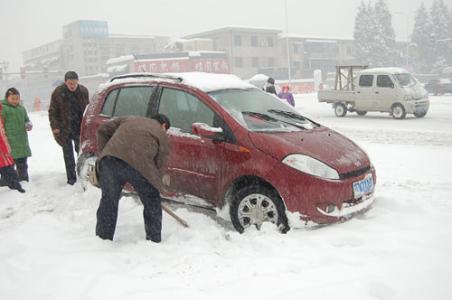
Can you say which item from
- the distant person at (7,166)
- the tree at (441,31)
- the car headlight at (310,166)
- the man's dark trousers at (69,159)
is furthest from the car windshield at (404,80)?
the tree at (441,31)

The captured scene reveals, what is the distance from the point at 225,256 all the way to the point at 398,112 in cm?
1456

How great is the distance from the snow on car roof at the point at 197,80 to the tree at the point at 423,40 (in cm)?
6313

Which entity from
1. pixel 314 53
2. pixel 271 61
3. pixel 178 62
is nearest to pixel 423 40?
pixel 314 53

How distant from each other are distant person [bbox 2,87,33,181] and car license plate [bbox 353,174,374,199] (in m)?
5.40

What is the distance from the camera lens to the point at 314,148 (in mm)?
4598

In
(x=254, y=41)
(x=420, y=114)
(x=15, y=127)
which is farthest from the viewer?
(x=254, y=41)

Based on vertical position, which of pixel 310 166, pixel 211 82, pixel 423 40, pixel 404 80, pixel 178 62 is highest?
pixel 423 40

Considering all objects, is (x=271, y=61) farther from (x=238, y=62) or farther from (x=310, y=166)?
(x=310, y=166)

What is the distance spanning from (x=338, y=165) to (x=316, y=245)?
903mm

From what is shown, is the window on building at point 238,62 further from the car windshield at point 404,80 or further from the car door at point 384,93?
the car windshield at point 404,80

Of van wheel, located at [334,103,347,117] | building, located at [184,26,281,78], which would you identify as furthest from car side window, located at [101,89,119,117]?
building, located at [184,26,281,78]

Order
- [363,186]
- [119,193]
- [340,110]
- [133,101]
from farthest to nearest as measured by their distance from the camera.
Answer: [340,110]
[133,101]
[363,186]
[119,193]

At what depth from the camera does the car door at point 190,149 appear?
191 inches

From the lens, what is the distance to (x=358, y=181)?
4.61 meters
